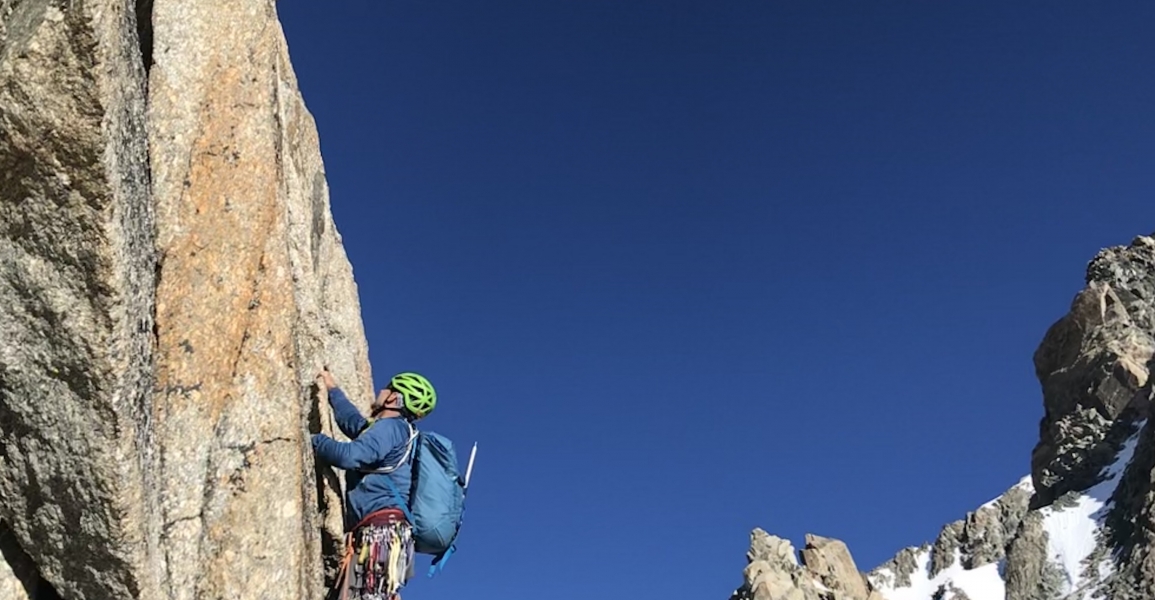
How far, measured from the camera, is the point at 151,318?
26.2 feet

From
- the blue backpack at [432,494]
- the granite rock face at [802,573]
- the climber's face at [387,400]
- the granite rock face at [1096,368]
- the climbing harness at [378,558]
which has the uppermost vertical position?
the granite rock face at [1096,368]

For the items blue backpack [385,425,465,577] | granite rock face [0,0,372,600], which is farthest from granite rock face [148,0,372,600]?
blue backpack [385,425,465,577]

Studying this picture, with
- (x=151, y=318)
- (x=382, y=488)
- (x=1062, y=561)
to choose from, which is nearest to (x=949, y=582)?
(x=1062, y=561)

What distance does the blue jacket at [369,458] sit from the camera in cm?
1031

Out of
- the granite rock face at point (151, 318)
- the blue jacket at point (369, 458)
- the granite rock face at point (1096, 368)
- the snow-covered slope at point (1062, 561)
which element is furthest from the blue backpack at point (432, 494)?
the granite rock face at point (1096, 368)

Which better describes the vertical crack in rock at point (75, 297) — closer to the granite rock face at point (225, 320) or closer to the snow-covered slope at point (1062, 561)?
the granite rock face at point (225, 320)

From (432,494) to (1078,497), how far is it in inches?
6176

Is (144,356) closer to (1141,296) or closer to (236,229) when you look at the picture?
(236,229)

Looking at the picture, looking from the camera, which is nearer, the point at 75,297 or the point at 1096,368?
the point at 75,297

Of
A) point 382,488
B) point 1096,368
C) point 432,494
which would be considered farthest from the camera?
point 1096,368

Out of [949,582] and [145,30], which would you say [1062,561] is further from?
[145,30]

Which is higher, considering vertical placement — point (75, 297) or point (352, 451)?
point (352, 451)

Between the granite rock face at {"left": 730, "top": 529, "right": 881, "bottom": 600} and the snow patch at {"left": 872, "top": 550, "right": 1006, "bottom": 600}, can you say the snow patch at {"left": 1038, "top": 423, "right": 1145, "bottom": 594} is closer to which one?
the snow patch at {"left": 872, "top": 550, "right": 1006, "bottom": 600}

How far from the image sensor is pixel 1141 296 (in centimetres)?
15012
